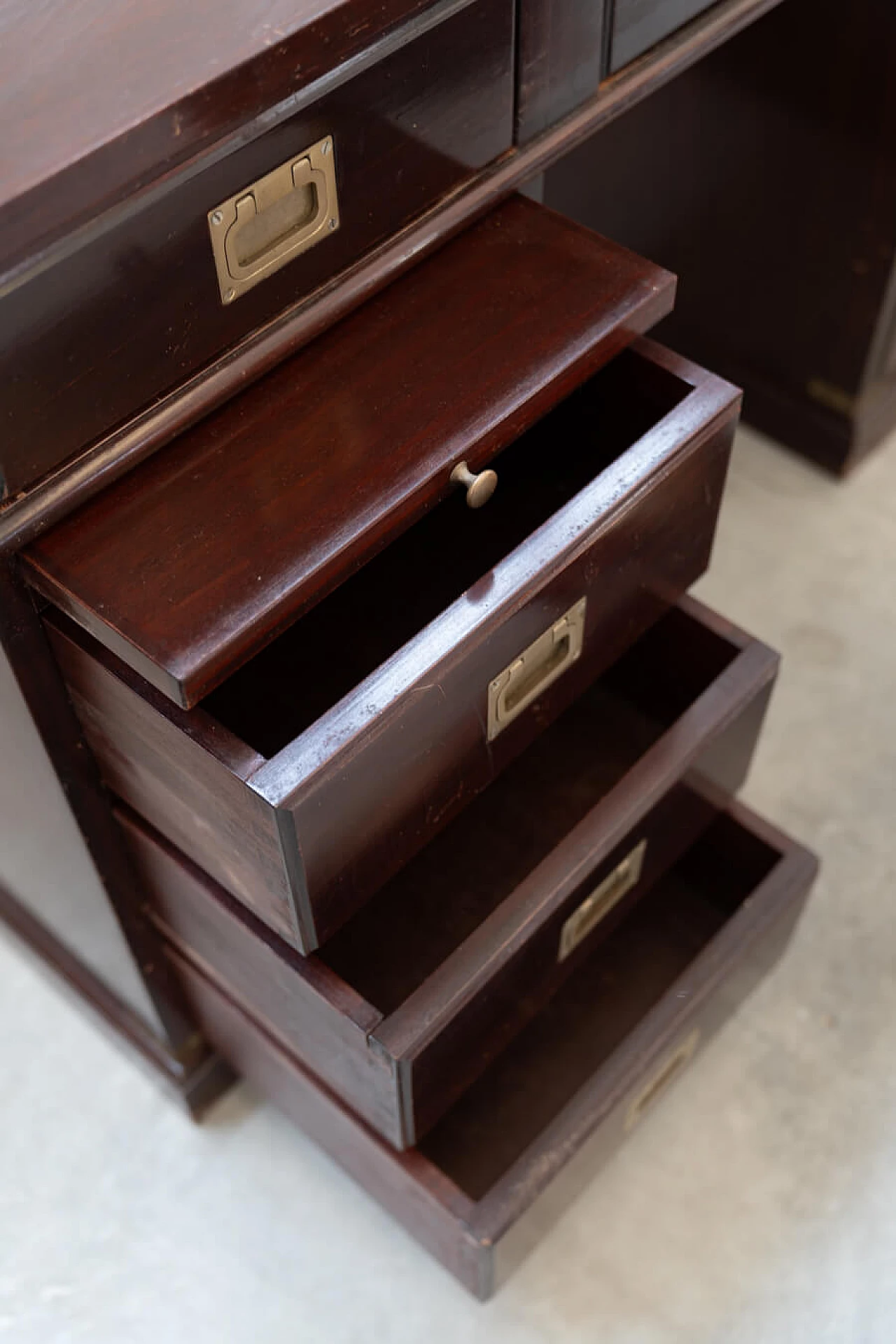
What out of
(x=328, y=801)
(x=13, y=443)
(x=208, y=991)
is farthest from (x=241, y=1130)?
(x=13, y=443)

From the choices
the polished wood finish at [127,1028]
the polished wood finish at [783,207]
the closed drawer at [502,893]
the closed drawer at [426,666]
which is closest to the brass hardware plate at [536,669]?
the closed drawer at [426,666]

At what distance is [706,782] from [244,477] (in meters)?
0.41

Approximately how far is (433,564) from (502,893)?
0.21 meters

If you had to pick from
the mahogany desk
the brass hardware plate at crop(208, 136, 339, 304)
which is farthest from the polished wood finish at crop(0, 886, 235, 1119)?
the brass hardware plate at crop(208, 136, 339, 304)

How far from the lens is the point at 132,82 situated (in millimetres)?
529

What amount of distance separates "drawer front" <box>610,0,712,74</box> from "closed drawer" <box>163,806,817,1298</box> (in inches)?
19.1

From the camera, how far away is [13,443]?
1.85 feet

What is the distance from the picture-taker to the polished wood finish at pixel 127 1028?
101 cm

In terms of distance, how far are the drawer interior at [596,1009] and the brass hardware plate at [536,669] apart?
304mm

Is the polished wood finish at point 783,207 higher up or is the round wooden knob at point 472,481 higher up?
the round wooden knob at point 472,481

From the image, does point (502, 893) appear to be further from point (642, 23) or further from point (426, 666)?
point (642, 23)

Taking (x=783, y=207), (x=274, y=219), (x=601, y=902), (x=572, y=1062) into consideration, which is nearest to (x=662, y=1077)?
(x=572, y=1062)

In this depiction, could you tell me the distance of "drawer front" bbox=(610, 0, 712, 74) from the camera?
729 mm

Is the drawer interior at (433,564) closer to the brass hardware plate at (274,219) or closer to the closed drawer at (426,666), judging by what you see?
the closed drawer at (426,666)
